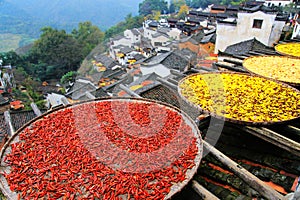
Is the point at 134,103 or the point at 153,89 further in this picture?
the point at 153,89

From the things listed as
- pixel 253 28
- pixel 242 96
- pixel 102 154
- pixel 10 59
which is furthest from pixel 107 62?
pixel 102 154

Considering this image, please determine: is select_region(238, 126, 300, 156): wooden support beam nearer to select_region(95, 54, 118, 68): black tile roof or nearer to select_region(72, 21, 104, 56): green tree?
select_region(95, 54, 118, 68): black tile roof

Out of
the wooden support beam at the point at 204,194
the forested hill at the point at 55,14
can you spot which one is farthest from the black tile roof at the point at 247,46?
the forested hill at the point at 55,14

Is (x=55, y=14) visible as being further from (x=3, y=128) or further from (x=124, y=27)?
(x=3, y=128)

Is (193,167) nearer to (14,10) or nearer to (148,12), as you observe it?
(148,12)

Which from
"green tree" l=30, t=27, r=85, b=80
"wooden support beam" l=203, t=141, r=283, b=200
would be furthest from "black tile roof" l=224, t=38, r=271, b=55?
"green tree" l=30, t=27, r=85, b=80

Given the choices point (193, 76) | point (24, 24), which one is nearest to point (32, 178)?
point (193, 76)
